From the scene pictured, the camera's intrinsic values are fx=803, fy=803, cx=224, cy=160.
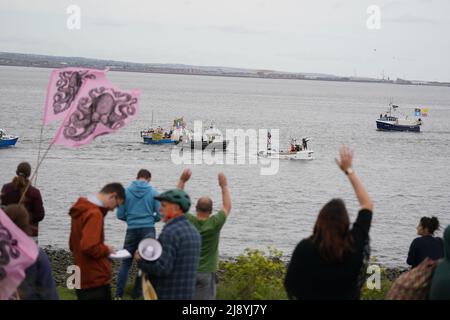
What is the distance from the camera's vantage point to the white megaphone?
22.9 ft

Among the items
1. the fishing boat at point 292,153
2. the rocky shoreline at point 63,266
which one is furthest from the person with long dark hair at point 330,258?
the fishing boat at point 292,153

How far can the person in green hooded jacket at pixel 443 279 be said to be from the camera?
6.30m

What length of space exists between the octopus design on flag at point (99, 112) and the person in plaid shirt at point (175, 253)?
8.61 ft

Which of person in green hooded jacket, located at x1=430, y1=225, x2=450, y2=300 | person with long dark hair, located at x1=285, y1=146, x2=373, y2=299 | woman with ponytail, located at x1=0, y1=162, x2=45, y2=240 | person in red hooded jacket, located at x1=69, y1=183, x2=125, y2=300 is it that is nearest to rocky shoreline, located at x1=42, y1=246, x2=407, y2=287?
woman with ponytail, located at x1=0, y1=162, x2=45, y2=240

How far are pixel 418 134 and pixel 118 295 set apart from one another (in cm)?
10887

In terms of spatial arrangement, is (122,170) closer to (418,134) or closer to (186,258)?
(186,258)

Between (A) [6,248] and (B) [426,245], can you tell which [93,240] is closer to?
(A) [6,248]

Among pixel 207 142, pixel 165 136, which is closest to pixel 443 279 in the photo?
pixel 207 142
